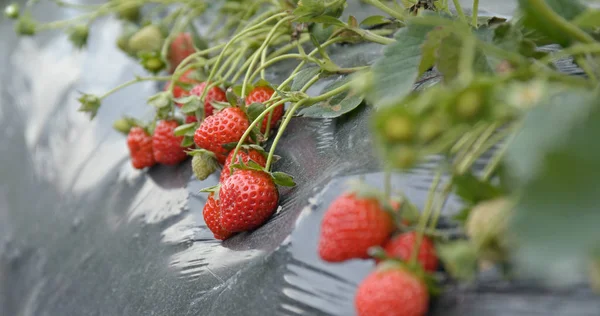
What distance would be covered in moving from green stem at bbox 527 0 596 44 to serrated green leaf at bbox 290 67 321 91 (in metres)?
0.32

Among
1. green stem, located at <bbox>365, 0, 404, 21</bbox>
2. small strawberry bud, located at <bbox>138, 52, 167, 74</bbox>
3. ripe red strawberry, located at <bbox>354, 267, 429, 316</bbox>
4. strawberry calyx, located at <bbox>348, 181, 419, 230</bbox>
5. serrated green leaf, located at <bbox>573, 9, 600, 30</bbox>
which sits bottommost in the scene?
small strawberry bud, located at <bbox>138, 52, 167, 74</bbox>

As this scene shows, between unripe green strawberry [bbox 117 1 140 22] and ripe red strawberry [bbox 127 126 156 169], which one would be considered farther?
unripe green strawberry [bbox 117 1 140 22]

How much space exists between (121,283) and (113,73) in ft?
2.13

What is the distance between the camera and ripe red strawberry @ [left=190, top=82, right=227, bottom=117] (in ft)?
2.79

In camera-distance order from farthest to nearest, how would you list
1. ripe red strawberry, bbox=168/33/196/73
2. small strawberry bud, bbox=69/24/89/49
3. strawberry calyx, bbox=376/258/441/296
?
small strawberry bud, bbox=69/24/89/49, ripe red strawberry, bbox=168/33/196/73, strawberry calyx, bbox=376/258/441/296

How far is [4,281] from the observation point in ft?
4.34

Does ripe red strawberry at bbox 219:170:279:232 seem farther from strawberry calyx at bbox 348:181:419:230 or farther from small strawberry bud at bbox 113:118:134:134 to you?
small strawberry bud at bbox 113:118:134:134

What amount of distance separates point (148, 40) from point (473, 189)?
2.77 feet

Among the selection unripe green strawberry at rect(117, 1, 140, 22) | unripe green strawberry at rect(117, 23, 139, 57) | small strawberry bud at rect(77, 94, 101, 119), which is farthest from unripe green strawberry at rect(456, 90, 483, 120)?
unripe green strawberry at rect(117, 1, 140, 22)

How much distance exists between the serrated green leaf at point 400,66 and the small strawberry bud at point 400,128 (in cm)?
15

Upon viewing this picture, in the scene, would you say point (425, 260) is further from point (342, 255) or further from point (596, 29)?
point (596, 29)

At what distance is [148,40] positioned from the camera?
1.16m

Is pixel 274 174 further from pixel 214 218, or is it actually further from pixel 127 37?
pixel 127 37

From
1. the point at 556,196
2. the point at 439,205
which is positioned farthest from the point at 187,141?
the point at 556,196
